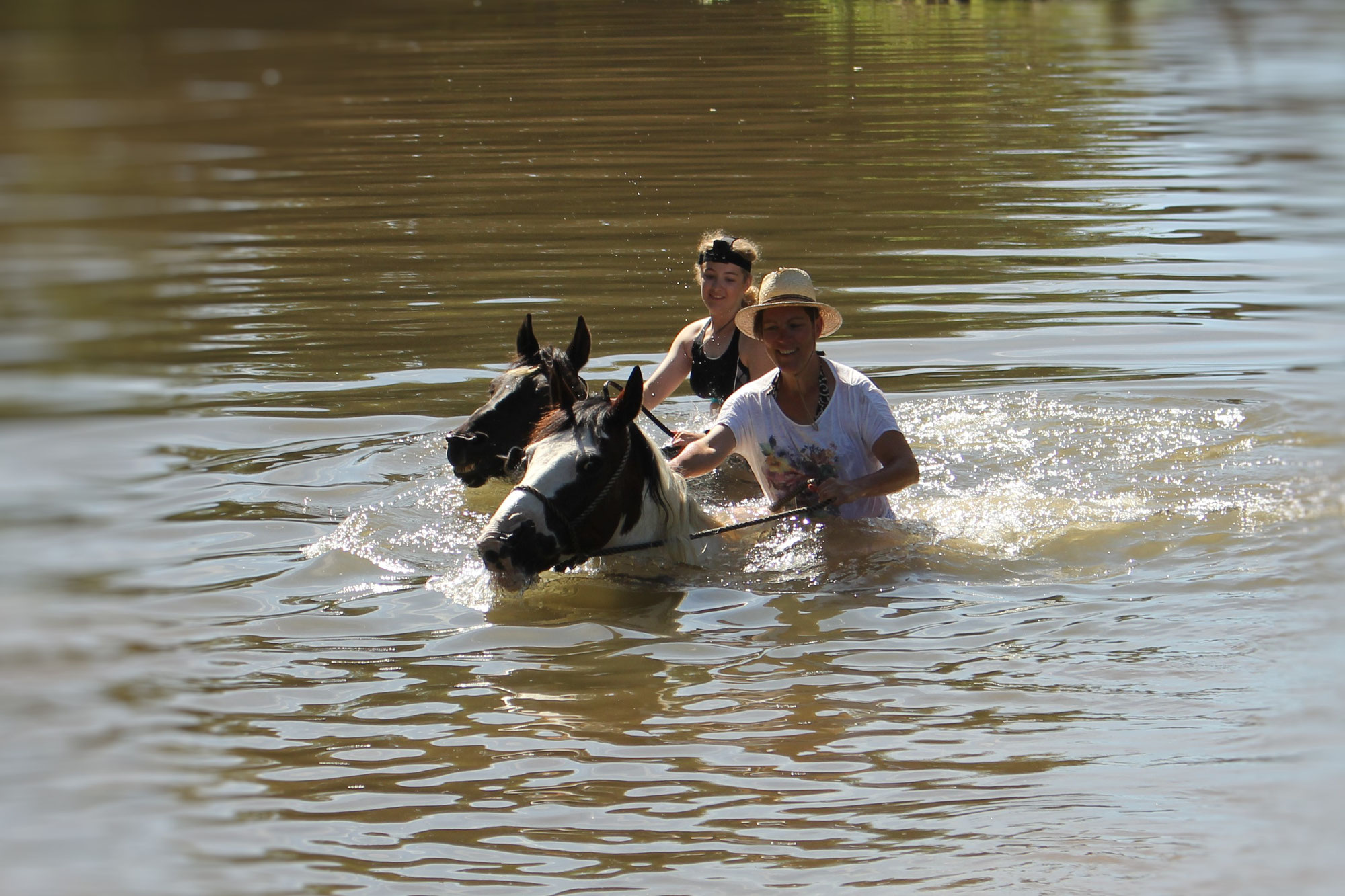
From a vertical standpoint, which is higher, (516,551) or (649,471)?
(649,471)

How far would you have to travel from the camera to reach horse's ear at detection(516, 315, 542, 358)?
268 inches

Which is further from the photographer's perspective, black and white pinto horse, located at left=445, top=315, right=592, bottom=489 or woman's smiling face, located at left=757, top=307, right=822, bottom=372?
black and white pinto horse, located at left=445, top=315, right=592, bottom=489

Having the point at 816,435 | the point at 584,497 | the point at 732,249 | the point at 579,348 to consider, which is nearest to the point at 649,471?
the point at 584,497

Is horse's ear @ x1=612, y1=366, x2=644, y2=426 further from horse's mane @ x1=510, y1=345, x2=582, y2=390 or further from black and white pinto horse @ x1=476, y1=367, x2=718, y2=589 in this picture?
horse's mane @ x1=510, y1=345, x2=582, y2=390

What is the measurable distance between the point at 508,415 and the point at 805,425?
5.06ft

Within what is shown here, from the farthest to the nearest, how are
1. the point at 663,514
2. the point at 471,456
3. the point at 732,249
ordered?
the point at 732,249
the point at 471,456
the point at 663,514

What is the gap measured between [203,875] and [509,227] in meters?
12.2

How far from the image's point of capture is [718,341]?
7164 mm

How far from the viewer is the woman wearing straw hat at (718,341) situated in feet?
22.5

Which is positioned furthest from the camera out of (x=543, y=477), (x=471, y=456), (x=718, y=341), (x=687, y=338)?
(x=687, y=338)

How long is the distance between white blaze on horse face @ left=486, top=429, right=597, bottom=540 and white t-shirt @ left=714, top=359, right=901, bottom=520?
107 cm

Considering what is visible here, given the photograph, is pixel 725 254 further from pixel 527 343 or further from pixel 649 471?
pixel 649 471

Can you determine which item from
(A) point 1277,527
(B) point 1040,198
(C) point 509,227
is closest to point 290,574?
(A) point 1277,527

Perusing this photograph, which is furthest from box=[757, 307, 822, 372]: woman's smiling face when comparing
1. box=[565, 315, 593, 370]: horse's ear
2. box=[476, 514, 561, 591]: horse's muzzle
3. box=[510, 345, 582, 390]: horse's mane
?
box=[476, 514, 561, 591]: horse's muzzle
